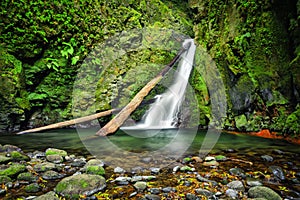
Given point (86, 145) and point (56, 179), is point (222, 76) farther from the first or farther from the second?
point (56, 179)

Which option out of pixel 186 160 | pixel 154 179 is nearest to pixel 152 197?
pixel 154 179

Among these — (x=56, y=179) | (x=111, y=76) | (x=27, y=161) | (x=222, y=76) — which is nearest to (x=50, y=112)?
(x=111, y=76)

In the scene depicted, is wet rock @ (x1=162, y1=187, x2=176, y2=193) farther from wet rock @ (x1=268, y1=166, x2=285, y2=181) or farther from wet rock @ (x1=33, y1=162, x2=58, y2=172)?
wet rock @ (x1=33, y1=162, x2=58, y2=172)

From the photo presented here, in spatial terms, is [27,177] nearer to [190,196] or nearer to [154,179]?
[154,179]

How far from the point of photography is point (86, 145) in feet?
16.6

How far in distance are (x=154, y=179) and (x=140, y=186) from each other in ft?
1.23

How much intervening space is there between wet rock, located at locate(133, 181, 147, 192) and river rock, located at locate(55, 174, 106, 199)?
0.41 metres

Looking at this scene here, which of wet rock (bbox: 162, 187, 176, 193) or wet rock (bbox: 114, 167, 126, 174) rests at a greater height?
wet rock (bbox: 114, 167, 126, 174)

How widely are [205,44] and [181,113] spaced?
317 cm

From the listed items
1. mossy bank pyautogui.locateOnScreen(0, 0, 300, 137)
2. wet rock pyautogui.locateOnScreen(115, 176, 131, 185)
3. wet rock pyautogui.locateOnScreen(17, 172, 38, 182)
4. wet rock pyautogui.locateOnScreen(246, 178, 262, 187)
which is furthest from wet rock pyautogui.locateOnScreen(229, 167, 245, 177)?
mossy bank pyautogui.locateOnScreen(0, 0, 300, 137)

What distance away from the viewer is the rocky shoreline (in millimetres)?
2428

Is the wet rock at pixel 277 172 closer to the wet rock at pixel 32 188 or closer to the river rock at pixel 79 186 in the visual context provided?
the river rock at pixel 79 186

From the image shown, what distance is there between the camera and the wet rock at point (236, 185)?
2.60m

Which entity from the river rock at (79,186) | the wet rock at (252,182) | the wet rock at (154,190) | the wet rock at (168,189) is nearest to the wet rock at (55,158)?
the river rock at (79,186)
